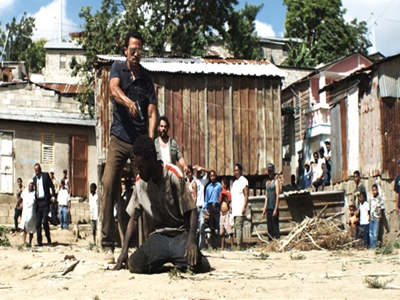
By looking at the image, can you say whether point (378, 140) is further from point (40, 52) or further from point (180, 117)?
point (40, 52)

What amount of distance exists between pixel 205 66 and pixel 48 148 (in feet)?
29.8

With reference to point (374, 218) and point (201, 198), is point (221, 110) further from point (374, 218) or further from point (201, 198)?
point (374, 218)

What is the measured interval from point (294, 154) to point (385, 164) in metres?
16.1

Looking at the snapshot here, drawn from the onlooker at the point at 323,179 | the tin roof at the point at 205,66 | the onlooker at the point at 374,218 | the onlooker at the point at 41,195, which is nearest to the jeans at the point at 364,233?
the onlooker at the point at 374,218

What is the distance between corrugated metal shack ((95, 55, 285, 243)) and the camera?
70.8 feet

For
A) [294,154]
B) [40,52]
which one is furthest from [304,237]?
[40,52]

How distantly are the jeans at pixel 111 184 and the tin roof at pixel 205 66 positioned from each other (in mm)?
13428

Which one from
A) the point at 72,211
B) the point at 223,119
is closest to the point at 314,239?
the point at 223,119

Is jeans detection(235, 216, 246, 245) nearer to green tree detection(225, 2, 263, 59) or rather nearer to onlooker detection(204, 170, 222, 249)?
onlooker detection(204, 170, 222, 249)

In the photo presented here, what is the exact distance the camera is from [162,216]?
7.09 metres

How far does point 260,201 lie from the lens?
61.9 ft

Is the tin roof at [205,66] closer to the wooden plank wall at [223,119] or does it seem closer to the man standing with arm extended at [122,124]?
the wooden plank wall at [223,119]

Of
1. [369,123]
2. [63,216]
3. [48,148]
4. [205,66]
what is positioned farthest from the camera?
[48,148]

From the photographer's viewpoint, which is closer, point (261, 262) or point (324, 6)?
point (261, 262)
